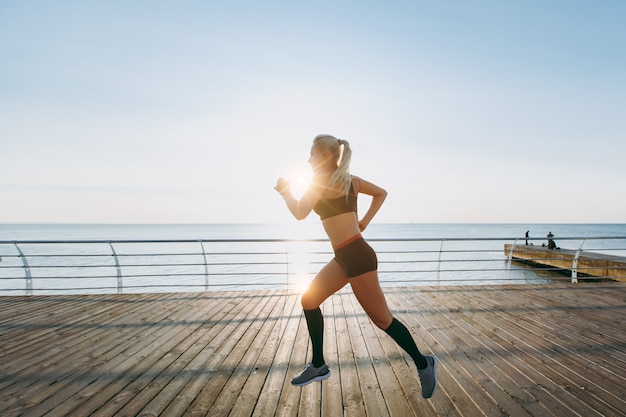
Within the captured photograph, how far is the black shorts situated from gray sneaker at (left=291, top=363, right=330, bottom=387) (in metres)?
0.87

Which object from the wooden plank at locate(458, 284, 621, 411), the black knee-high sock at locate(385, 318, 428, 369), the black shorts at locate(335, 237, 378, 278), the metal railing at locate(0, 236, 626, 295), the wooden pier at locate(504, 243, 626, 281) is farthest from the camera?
the wooden pier at locate(504, 243, 626, 281)

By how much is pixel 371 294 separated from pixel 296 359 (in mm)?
1306

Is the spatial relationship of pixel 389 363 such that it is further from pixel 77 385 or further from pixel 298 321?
pixel 77 385

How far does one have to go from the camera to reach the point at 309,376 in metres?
2.33

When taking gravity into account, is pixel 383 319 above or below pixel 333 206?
below

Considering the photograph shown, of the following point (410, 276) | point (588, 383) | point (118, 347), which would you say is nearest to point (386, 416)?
point (588, 383)

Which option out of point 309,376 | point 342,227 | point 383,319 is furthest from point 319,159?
point 309,376

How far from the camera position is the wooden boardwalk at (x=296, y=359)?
2133mm

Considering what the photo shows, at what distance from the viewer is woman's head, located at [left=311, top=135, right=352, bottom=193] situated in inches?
79.4

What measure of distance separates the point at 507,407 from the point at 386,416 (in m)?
0.86

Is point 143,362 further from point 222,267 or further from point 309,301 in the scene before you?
point 222,267

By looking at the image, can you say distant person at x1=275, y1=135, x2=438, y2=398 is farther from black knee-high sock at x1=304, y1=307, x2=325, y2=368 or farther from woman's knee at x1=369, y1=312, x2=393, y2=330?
black knee-high sock at x1=304, y1=307, x2=325, y2=368

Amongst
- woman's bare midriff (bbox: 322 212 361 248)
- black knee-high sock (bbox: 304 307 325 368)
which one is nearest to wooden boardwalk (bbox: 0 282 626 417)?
black knee-high sock (bbox: 304 307 325 368)

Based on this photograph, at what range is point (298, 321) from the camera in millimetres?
4035
